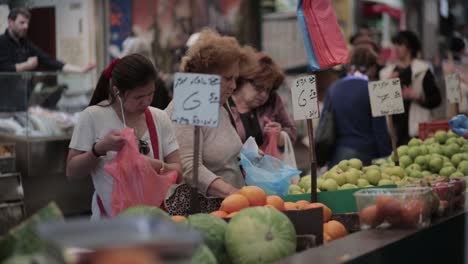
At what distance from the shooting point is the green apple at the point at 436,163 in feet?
18.0

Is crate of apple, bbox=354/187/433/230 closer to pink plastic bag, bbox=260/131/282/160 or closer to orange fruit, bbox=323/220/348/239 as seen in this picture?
orange fruit, bbox=323/220/348/239

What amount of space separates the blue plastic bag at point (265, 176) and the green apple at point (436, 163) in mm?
1243

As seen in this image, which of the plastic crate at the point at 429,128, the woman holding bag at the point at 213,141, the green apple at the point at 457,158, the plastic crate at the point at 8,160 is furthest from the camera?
the plastic crate at the point at 8,160

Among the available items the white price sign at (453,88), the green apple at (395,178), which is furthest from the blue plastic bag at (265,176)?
the white price sign at (453,88)

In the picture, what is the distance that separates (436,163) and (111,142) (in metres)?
2.45

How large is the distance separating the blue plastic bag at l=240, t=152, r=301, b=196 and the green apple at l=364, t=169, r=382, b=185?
0.39 meters

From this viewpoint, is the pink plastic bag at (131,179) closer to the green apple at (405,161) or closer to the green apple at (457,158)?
the green apple at (405,161)

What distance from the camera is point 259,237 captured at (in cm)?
286

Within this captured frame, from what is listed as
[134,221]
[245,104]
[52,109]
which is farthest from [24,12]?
[134,221]

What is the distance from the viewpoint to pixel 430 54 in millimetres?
15883

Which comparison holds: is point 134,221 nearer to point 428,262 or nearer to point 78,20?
point 428,262

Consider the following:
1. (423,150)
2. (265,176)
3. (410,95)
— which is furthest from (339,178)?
(410,95)

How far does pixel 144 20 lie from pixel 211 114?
7287 millimetres

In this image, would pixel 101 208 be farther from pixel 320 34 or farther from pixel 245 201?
pixel 320 34
